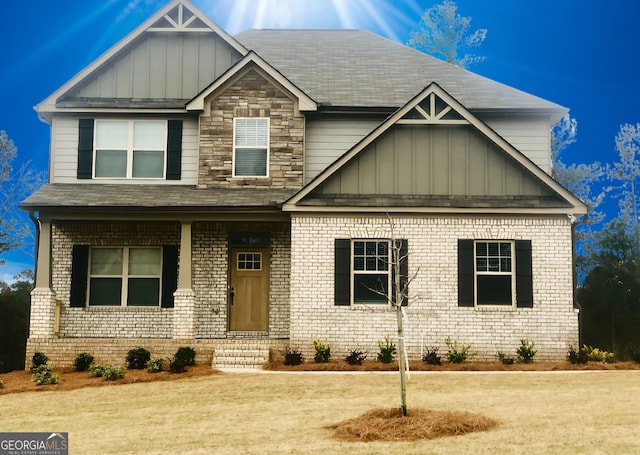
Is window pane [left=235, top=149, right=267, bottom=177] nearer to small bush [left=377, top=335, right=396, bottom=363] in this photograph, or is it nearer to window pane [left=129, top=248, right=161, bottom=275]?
window pane [left=129, top=248, right=161, bottom=275]

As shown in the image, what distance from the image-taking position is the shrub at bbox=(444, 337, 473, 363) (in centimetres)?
1689

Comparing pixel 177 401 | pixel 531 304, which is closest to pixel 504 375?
pixel 531 304

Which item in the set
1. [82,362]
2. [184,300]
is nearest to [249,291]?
[184,300]

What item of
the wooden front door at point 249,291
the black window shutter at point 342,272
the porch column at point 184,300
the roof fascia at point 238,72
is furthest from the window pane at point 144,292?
the black window shutter at point 342,272

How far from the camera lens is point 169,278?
62.5 ft

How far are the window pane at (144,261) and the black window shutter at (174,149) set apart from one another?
1975 mm

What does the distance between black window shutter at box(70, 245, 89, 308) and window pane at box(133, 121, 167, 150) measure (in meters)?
3.23

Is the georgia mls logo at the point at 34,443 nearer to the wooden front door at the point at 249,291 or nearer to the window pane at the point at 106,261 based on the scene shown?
the wooden front door at the point at 249,291

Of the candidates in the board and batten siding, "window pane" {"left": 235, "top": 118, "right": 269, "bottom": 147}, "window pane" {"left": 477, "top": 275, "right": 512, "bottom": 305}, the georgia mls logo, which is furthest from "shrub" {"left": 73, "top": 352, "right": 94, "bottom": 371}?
"window pane" {"left": 477, "top": 275, "right": 512, "bottom": 305}

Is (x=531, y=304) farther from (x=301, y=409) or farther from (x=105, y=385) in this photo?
(x=105, y=385)

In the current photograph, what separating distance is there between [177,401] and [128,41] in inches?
430

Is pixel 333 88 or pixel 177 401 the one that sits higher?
pixel 333 88

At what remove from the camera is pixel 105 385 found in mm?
15062

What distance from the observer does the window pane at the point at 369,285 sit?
56.9ft
